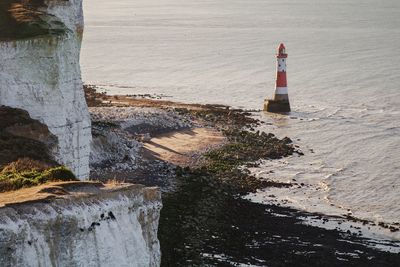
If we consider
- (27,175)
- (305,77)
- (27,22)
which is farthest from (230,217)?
(305,77)

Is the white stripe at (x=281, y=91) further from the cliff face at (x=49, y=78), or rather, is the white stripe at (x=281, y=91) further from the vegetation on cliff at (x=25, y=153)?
the vegetation on cliff at (x=25, y=153)

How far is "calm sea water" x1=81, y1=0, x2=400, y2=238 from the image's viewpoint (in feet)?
119

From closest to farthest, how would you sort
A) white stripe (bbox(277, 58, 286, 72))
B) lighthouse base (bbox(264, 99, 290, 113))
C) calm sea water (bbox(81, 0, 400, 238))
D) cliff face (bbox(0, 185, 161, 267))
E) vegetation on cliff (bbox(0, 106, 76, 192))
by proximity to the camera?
cliff face (bbox(0, 185, 161, 267)) < vegetation on cliff (bbox(0, 106, 76, 192)) < calm sea water (bbox(81, 0, 400, 238)) < white stripe (bbox(277, 58, 286, 72)) < lighthouse base (bbox(264, 99, 290, 113))

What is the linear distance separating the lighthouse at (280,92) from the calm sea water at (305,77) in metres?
1.20

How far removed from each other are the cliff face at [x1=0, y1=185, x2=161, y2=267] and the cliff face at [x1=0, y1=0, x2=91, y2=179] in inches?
276

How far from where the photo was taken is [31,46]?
23766 mm

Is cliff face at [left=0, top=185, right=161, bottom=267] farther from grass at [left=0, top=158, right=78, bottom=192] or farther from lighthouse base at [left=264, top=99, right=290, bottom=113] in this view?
lighthouse base at [left=264, top=99, right=290, bottom=113]

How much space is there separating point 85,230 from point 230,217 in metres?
13.9

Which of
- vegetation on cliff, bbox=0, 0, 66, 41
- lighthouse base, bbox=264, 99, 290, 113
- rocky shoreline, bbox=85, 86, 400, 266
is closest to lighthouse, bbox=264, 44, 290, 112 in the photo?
lighthouse base, bbox=264, 99, 290, 113

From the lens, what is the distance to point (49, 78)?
24.0 m

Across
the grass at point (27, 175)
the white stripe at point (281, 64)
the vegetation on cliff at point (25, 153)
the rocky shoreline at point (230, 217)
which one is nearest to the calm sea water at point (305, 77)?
the rocky shoreline at point (230, 217)

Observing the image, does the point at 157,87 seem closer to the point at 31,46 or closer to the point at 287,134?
the point at 287,134

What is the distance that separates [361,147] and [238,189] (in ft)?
37.8

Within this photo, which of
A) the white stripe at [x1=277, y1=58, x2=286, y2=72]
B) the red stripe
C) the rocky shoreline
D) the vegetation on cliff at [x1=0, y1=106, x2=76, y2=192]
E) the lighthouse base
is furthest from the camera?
the lighthouse base
